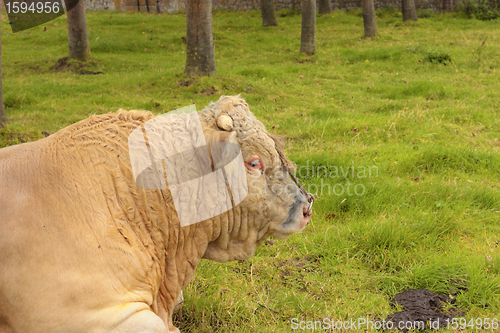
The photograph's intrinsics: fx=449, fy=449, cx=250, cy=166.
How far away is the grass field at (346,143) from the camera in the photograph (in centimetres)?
425

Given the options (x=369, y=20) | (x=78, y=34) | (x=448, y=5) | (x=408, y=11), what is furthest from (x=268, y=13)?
(x=448, y=5)

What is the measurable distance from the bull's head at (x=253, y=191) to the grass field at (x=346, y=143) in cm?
103

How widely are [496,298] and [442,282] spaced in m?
0.46

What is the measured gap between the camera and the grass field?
4.25m

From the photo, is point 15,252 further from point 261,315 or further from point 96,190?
point 261,315

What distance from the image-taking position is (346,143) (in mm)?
7688

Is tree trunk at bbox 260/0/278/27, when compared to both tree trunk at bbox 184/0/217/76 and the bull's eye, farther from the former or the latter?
the bull's eye

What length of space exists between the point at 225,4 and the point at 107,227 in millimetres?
27555

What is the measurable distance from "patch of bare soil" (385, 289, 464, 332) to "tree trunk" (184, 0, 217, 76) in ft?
31.1

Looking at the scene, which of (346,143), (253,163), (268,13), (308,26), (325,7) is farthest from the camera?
(325,7)

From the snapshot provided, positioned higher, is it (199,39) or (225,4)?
(225,4)

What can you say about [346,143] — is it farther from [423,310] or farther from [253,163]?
[253,163]

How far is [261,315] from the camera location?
3.91m

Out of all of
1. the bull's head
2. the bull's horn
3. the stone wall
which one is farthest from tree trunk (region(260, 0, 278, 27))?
the bull's horn
